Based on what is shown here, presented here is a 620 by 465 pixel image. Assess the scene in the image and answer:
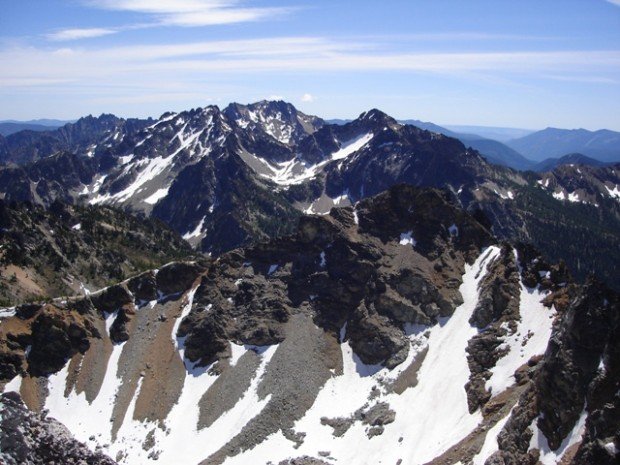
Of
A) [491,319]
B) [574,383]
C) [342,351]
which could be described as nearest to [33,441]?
[574,383]

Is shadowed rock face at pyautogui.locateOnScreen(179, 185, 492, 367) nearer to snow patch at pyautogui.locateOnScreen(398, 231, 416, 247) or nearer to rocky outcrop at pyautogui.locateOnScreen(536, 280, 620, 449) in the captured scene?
snow patch at pyautogui.locateOnScreen(398, 231, 416, 247)

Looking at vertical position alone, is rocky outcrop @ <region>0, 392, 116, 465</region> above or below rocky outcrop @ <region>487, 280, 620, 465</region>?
above

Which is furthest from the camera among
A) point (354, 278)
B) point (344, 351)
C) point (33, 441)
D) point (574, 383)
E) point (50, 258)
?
point (50, 258)

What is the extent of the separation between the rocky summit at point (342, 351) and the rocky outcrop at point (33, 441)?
41.8 meters

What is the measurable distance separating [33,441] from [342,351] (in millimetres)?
80481

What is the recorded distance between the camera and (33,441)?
21.9 meters

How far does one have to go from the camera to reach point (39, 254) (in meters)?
167

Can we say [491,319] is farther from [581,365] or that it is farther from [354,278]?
[581,365]

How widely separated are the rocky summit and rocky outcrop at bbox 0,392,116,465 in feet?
137

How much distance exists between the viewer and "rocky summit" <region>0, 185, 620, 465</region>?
194 ft

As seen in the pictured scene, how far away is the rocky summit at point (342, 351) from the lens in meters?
59.2

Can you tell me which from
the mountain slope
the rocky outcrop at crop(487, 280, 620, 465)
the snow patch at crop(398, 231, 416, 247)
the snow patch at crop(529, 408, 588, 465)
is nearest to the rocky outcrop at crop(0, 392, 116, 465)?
the rocky outcrop at crop(487, 280, 620, 465)

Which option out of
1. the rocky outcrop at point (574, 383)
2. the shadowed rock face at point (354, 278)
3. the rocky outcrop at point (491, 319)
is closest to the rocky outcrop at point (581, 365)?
the rocky outcrop at point (574, 383)

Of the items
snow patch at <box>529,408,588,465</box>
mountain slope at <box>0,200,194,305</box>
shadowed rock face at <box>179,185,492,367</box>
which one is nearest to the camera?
snow patch at <box>529,408,588,465</box>
